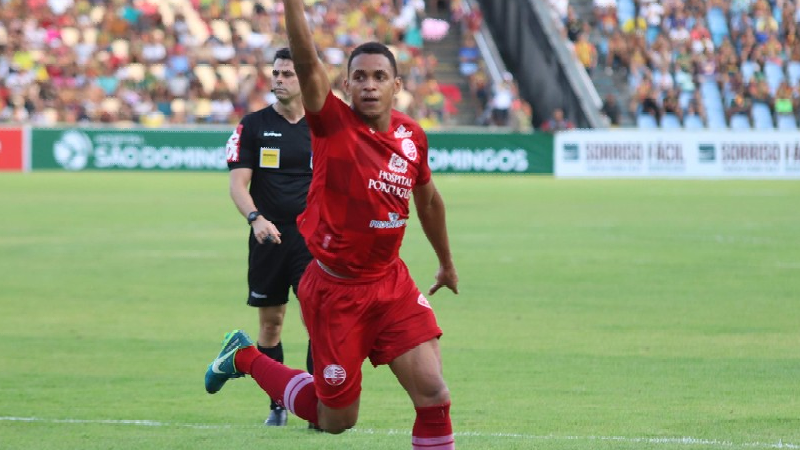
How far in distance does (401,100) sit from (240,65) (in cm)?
501

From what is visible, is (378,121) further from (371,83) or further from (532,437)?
(532,437)

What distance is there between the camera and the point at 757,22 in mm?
48406

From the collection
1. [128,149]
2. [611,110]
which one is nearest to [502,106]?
[611,110]

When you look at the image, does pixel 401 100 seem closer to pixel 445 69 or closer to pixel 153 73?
pixel 445 69

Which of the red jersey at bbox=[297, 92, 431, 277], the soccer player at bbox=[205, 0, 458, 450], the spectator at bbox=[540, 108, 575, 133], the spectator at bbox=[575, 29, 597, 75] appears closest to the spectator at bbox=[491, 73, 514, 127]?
the spectator at bbox=[540, 108, 575, 133]

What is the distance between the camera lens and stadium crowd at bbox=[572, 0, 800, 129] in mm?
45000

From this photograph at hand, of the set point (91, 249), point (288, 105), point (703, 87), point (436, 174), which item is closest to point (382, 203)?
point (288, 105)

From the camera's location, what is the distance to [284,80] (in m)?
9.17

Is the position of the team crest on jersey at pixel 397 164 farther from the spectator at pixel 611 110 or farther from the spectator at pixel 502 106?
the spectator at pixel 502 106

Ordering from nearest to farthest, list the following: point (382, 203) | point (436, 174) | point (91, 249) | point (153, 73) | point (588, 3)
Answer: point (382, 203), point (91, 249), point (436, 174), point (153, 73), point (588, 3)

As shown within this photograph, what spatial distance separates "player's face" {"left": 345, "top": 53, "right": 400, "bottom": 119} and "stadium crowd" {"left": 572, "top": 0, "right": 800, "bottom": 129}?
38.5 meters

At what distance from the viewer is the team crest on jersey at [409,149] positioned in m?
6.85

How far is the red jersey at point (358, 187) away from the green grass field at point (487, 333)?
1.72 meters

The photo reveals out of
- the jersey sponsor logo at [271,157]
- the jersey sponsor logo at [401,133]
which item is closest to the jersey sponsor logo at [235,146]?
the jersey sponsor logo at [271,157]
